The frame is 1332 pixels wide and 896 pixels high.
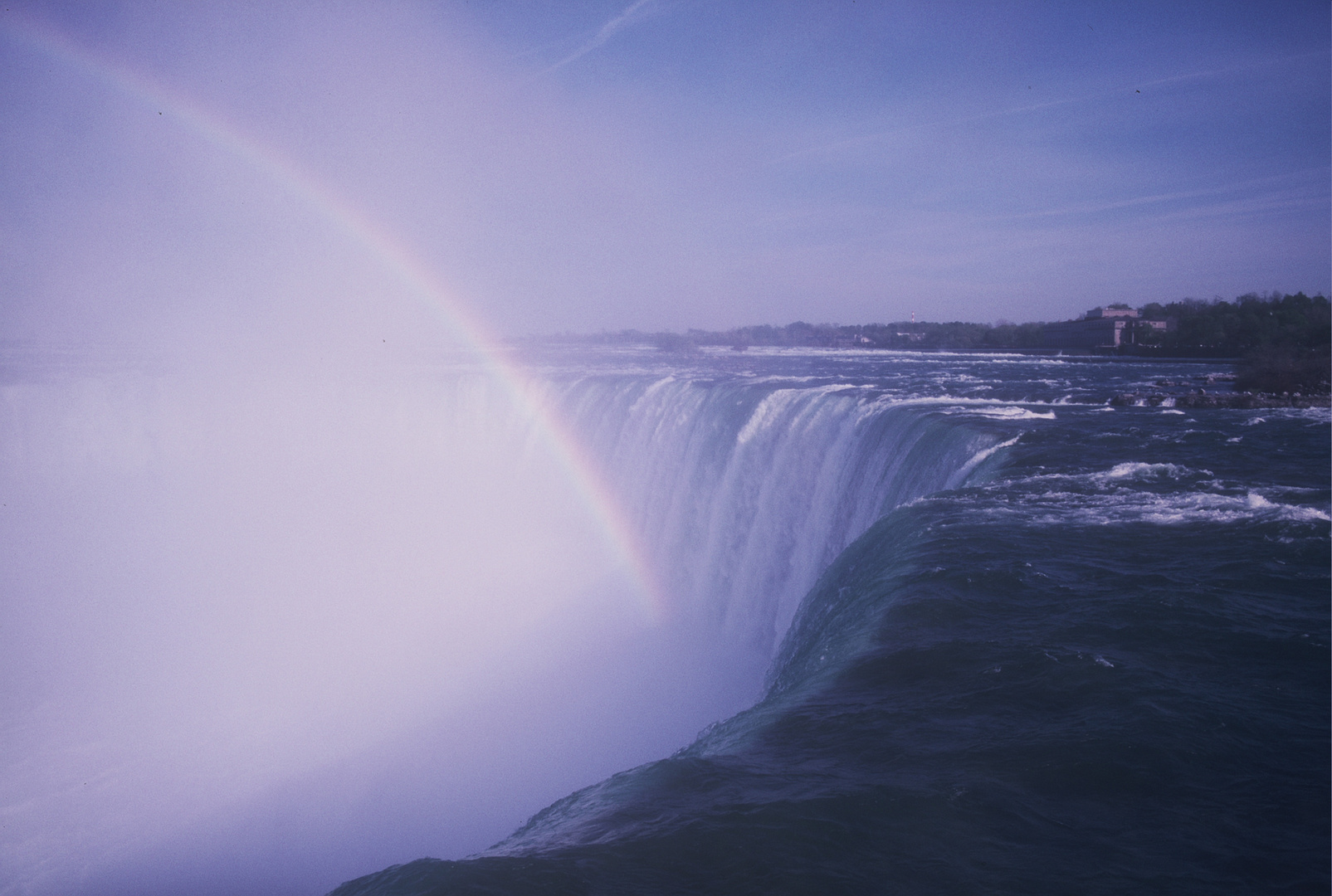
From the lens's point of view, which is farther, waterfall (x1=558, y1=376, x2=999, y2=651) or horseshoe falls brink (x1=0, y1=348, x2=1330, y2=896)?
waterfall (x1=558, y1=376, x2=999, y2=651)

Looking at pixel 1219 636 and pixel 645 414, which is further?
pixel 645 414

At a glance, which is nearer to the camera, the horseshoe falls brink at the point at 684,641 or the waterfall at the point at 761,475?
the horseshoe falls brink at the point at 684,641

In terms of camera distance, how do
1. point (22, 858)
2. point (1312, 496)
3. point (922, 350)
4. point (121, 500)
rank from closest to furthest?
1. point (1312, 496)
2. point (22, 858)
3. point (121, 500)
4. point (922, 350)

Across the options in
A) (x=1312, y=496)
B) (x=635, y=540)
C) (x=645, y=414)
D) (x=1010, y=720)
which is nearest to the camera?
(x=1010, y=720)

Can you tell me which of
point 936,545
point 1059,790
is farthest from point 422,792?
point 1059,790

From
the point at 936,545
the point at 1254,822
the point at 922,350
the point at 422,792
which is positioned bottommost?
the point at 422,792

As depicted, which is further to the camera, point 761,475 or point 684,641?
point 761,475

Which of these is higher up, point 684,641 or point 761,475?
point 761,475

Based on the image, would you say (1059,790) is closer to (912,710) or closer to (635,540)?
(912,710)
